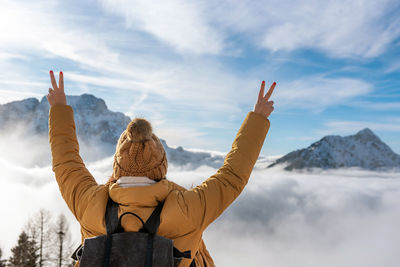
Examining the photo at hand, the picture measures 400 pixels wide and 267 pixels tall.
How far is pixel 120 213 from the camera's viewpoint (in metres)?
2.61

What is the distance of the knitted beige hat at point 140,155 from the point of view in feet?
8.89

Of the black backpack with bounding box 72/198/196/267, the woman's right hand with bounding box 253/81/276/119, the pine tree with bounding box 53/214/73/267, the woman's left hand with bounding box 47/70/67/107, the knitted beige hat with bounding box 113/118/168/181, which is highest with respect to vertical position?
the woman's left hand with bounding box 47/70/67/107

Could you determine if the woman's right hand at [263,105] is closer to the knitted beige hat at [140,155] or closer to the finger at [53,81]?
the knitted beige hat at [140,155]

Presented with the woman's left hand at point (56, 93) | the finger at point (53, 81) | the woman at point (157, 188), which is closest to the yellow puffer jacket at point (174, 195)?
the woman at point (157, 188)

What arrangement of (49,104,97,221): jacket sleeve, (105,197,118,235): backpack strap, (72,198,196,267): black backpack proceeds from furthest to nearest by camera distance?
(49,104,97,221): jacket sleeve, (105,197,118,235): backpack strap, (72,198,196,267): black backpack

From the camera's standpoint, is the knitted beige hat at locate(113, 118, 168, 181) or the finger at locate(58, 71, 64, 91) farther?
the finger at locate(58, 71, 64, 91)

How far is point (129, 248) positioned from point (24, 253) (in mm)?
36840

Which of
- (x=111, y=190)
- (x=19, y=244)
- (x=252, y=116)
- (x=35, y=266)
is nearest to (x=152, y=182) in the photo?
(x=111, y=190)

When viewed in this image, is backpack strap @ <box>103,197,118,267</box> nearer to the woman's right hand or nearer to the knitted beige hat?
the knitted beige hat

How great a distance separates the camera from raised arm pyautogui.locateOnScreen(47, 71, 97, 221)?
293 centimetres

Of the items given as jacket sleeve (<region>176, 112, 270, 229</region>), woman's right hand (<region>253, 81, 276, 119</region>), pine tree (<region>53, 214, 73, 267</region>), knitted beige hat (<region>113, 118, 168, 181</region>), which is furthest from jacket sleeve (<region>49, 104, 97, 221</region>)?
pine tree (<region>53, 214, 73, 267</region>)

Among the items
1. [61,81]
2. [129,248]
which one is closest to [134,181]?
[129,248]

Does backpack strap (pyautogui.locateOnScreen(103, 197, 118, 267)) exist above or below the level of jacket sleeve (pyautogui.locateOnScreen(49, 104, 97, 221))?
below

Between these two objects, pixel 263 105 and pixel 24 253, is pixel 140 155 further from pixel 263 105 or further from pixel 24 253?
pixel 24 253
